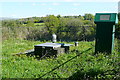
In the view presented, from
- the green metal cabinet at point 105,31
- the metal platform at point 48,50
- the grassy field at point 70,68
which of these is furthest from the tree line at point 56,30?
the grassy field at point 70,68

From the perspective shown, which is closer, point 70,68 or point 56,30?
point 70,68

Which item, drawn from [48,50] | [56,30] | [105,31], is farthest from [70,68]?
A: [56,30]

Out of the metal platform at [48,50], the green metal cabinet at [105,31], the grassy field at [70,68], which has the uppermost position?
the green metal cabinet at [105,31]

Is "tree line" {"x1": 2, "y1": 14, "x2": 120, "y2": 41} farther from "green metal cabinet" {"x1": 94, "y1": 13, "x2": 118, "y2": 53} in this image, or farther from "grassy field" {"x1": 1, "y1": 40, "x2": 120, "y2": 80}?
"grassy field" {"x1": 1, "y1": 40, "x2": 120, "y2": 80}

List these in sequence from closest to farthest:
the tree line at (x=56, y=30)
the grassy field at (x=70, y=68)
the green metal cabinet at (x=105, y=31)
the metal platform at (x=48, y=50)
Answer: the grassy field at (x=70, y=68), the green metal cabinet at (x=105, y=31), the metal platform at (x=48, y=50), the tree line at (x=56, y=30)

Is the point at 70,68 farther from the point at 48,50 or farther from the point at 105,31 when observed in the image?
the point at 105,31

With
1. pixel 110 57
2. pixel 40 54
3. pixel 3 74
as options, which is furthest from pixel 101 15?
pixel 3 74

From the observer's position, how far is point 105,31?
217 inches

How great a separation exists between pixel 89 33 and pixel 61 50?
509cm

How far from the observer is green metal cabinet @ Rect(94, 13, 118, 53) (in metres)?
5.41

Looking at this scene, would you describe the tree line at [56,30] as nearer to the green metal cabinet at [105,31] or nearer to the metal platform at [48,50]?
the metal platform at [48,50]

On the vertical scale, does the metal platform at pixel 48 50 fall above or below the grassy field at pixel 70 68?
above

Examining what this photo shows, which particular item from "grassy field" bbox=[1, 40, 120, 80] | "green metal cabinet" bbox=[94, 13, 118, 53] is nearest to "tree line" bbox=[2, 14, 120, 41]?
"green metal cabinet" bbox=[94, 13, 118, 53]

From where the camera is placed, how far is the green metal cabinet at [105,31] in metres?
5.41
